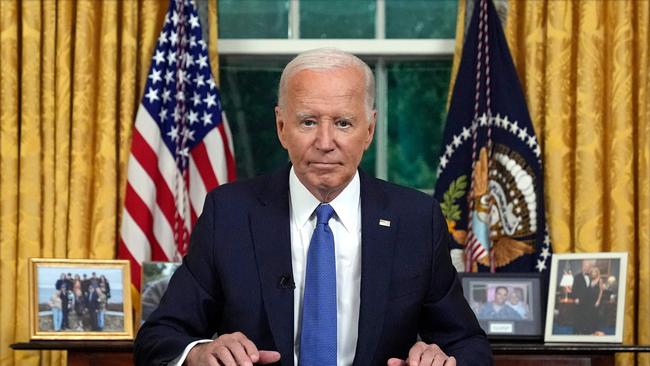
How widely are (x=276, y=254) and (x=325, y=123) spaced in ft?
1.08

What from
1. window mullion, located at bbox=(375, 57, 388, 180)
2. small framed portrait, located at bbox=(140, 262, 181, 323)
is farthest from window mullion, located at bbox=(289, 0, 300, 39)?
small framed portrait, located at bbox=(140, 262, 181, 323)

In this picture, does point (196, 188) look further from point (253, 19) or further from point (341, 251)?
point (341, 251)

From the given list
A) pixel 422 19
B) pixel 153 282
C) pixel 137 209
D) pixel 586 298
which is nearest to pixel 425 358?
pixel 586 298

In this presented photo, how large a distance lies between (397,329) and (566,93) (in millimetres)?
2158

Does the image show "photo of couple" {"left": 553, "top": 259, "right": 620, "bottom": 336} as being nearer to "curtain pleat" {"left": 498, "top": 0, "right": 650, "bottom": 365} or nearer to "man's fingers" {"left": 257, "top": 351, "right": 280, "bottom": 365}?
"curtain pleat" {"left": 498, "top": 0, "right": 650, "bottom": 365}

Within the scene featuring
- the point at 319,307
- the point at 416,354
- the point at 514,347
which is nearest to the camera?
the point at 416,354

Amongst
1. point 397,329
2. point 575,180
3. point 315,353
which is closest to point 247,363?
point 315,353

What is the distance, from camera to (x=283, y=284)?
264 centimetres

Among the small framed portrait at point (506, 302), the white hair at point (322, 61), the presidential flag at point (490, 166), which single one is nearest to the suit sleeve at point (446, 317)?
the white hair at point (322, 61)

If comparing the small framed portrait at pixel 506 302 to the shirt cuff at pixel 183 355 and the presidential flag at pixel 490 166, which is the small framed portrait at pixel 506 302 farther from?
the shirt cuff at pixel 183 355

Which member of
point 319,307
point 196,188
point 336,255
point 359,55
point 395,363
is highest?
point 359,55

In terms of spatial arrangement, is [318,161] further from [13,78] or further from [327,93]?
[13,78]

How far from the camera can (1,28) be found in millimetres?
4602

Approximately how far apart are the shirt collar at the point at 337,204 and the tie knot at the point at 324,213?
0.07ft
